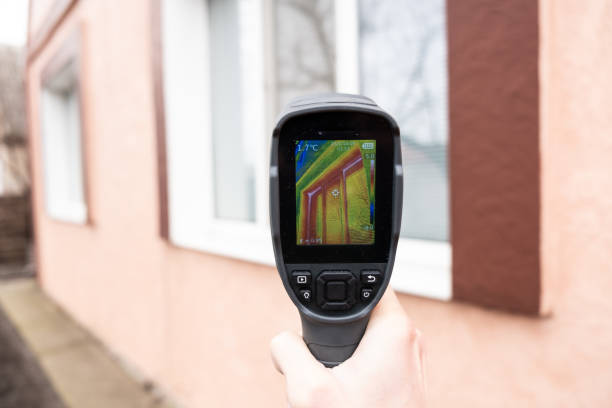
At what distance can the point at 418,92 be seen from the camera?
1.75m

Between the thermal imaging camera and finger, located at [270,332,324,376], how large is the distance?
2cm

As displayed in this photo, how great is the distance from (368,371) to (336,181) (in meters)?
0.31

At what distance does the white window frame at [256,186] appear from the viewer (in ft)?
5.29

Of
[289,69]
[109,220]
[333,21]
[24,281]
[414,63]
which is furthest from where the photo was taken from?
[24,281]

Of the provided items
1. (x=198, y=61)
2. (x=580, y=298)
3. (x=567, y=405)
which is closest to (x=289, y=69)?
(x=198, y=61)

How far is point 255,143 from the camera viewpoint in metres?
2.61

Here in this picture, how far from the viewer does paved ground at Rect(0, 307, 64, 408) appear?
3375 millimetres

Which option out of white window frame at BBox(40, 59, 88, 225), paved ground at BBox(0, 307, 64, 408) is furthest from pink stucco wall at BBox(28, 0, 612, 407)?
paved ground at BBox(0, 307, 64, 408)

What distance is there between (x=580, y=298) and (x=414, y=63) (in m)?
1.05

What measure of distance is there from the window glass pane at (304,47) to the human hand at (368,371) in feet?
5.58

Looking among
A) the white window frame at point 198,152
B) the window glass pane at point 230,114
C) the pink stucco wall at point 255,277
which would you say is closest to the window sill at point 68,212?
the pink stucco wall at point 255,277

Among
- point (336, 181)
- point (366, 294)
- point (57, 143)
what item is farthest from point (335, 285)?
point (57, 143)

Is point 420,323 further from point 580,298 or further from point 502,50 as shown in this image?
point 502,50

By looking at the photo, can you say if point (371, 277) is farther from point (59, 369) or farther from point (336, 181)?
point (59, 369)
